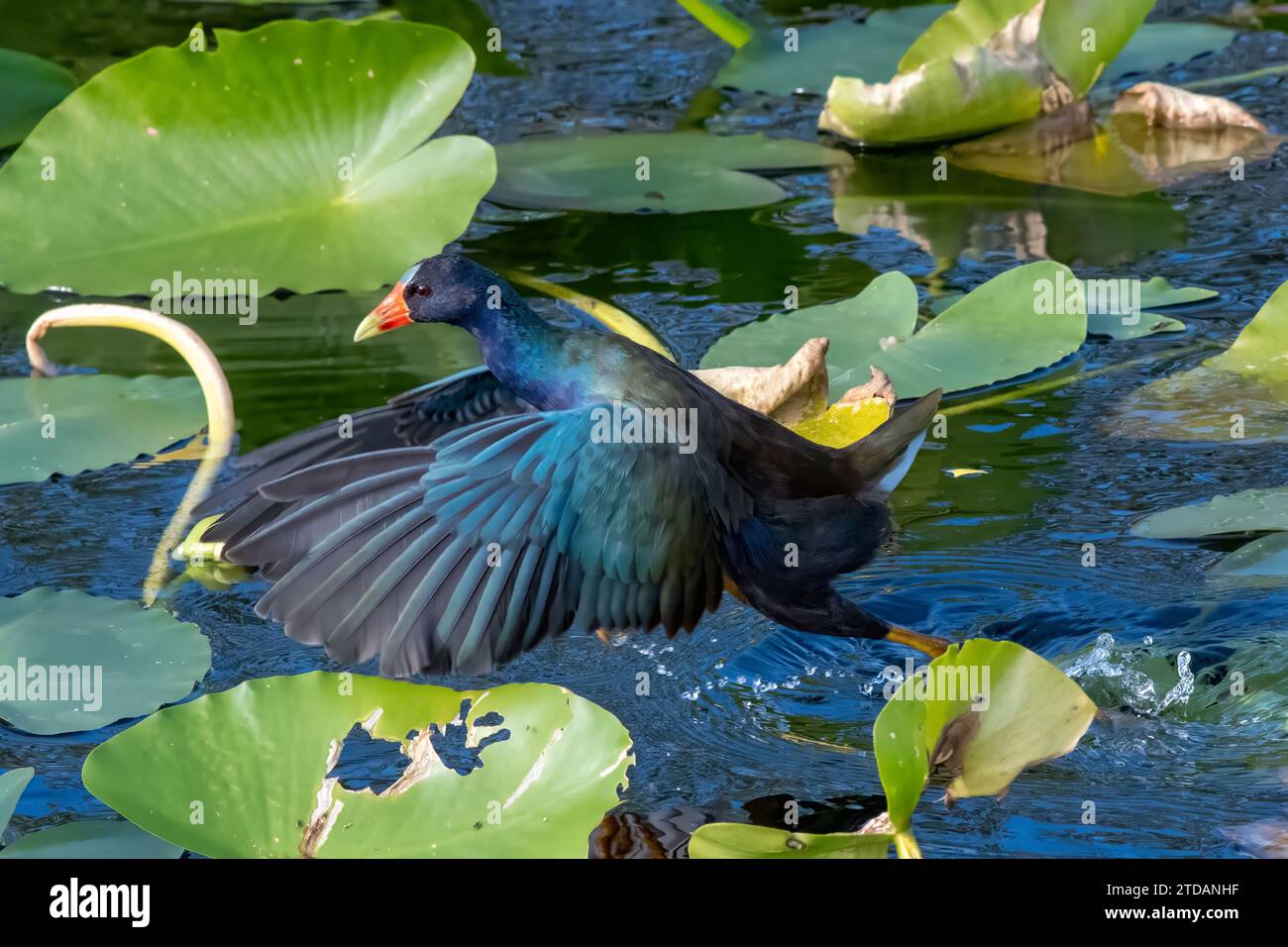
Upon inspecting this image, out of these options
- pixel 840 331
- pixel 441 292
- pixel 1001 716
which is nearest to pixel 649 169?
pixel 840 331

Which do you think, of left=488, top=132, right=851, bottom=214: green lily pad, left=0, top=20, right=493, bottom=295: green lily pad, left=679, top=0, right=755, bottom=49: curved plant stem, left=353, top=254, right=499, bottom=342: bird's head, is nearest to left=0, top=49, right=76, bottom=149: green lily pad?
left=0, top=20, right=493, bottom=295: green lily pad

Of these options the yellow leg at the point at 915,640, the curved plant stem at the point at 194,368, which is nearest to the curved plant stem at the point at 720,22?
the curved plant stem at the point at 194,368

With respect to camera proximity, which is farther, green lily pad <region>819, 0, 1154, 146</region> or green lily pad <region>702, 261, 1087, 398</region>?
green lily pad <region>819, 0, 1154, 146</region>

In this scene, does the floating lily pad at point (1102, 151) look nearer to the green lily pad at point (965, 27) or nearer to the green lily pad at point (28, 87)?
the green lily pad at point (965, 27)

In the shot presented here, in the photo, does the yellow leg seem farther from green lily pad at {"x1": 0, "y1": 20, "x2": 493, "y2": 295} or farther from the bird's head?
green lily pad at {"x1": 0, "y1": 20, "x2": 493, "y2": 295}

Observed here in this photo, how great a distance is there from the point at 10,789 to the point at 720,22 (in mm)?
2918

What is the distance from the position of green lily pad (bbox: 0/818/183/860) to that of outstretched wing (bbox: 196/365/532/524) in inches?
27.6

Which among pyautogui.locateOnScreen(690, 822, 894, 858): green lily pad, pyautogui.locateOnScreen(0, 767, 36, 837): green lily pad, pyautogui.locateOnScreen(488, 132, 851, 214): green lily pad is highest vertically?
pyautogui.locateOnScreen(488, 132, 851, 214): green lily pad

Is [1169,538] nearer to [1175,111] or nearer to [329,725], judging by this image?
[329,725]

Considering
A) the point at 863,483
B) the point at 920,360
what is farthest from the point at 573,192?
the point at 863,483

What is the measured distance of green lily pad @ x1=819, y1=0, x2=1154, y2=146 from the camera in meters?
3.91

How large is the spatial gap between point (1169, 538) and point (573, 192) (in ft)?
5.57

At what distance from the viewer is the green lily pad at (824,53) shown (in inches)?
172

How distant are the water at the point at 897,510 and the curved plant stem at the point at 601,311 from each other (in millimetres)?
43
